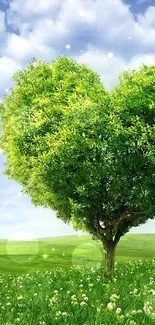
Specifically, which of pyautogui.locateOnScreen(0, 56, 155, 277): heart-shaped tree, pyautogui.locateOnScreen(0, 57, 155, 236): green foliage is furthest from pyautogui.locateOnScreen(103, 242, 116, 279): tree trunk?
pyautogui.locateOnScreen(0, 57, 155, 236): green foliage

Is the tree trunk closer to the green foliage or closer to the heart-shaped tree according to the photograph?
the heart-shaped tree

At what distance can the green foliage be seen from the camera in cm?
2116

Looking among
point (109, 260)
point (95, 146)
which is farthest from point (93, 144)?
point (109, 260)

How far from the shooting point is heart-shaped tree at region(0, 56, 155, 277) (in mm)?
21172

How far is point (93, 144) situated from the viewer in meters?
21.0

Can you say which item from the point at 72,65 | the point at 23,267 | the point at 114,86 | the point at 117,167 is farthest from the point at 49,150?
the point at 23,267

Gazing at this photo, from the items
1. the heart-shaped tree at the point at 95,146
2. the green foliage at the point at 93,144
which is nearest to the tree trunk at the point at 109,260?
the heart-shaped tree at the point at 95,146

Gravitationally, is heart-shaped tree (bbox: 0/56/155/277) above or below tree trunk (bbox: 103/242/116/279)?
above

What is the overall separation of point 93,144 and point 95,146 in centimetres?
21

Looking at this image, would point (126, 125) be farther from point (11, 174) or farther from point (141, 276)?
point (11, 174)

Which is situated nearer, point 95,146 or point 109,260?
point 95,146

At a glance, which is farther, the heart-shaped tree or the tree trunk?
the tree trunk

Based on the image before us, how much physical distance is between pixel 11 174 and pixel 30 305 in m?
18.4

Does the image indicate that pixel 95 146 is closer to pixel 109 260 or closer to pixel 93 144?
pixel 93 144
